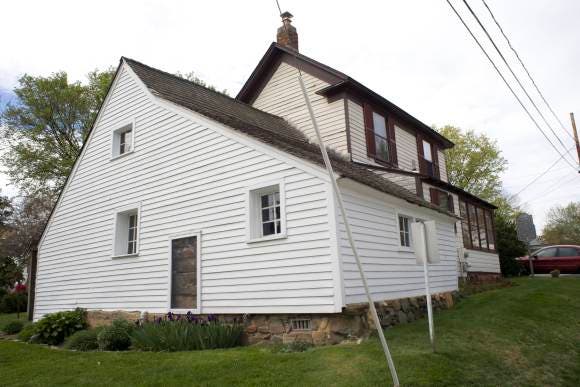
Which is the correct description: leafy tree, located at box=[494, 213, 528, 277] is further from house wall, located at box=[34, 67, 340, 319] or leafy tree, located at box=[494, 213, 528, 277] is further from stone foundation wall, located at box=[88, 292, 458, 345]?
house wall, located at box=[34, 67, 340, 319]

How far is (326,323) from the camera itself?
8.10m

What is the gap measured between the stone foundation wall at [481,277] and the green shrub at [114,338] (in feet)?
41.3

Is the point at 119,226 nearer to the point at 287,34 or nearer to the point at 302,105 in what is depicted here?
the point at 302,105

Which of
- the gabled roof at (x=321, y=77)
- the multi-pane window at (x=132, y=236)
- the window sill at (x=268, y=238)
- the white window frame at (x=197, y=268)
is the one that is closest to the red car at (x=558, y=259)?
the gabled roof at (x=321, y=77)

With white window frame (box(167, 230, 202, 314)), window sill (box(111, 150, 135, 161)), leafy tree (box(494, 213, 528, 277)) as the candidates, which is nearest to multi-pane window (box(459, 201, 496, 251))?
leafy tree (box(494, 213, 528, 277))

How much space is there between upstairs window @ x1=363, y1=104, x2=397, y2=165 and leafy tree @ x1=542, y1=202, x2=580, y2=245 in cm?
4631

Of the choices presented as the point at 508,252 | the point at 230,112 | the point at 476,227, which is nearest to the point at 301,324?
the point at 230,112

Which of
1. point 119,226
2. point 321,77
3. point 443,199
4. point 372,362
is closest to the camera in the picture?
point 372,362

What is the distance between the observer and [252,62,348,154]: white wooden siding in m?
14.4

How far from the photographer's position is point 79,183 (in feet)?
48.9

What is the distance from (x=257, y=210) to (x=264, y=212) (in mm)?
165

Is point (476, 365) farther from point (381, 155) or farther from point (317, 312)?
point (381, 155)

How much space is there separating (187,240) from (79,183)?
6448mm

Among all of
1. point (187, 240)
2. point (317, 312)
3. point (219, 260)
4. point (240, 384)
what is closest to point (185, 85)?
point (187, 240)
